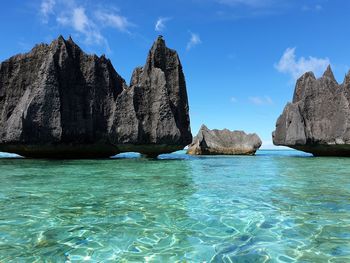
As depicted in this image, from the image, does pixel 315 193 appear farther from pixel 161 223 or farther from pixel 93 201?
pixel 93 201

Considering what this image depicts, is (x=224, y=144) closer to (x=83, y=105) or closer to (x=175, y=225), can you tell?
(x=83, y=105)

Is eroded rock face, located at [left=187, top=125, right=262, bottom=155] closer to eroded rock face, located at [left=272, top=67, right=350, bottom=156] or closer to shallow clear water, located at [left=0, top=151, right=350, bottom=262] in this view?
eroded rock face, located at [left=272, top=67, right=350, bottom=156]

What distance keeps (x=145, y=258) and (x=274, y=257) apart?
1.60 metres

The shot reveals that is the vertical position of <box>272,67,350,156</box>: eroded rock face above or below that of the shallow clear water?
above

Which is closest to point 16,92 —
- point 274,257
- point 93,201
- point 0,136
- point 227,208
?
point 0,136

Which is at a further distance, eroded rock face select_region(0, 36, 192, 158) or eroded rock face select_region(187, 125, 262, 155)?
eroded rock face select_region(187, 125, 262, 155)

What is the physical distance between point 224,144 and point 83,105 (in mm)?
22380

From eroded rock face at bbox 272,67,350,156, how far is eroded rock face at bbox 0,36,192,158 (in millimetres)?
11509

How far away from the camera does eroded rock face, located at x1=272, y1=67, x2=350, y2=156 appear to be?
30.0m

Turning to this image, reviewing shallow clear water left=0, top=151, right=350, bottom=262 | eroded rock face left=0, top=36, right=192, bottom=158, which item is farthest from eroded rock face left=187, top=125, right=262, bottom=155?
shallow clear water left=0, top=151, right=350, bottom=262

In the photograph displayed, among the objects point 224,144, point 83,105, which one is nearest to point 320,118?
point 224,144

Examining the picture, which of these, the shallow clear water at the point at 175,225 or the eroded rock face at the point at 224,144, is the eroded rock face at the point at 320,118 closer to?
the eroded rock face at the point at 224,144

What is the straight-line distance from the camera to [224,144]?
144 ft

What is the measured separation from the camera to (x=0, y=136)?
81.1 ft
